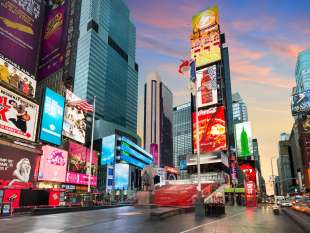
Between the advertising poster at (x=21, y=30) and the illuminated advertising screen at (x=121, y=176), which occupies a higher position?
the advertising poster at (x=21, y=30)

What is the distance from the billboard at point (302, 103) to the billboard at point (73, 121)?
63.6 m

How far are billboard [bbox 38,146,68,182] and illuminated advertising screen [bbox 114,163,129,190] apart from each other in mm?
44243

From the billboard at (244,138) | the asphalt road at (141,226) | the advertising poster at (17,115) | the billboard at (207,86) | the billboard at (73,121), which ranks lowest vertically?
the asphalt road at (141,226)

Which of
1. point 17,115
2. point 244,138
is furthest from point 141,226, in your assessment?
point 244,138

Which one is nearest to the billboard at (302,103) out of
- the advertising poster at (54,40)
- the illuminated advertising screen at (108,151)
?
the illuminated advertising screen at (108,151)

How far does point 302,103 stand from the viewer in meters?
86.5

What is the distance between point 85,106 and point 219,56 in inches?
2395

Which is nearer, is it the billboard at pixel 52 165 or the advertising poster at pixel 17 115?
the advertising poster at pixel 17 115

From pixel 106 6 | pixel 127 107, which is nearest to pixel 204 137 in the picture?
pixel 127 107

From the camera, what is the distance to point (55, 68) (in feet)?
184

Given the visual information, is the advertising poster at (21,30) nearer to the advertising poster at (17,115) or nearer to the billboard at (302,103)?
the advertising poster at (17,115)

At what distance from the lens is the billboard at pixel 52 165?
4766 cm

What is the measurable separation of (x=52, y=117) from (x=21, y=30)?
52.8 ft

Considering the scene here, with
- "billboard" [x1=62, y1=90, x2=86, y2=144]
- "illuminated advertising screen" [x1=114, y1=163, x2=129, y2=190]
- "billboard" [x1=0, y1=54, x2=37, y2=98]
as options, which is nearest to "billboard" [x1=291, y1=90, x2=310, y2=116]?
"illuminated advertising screen" [x1=114, y1=163, x2=129, y2=190]
